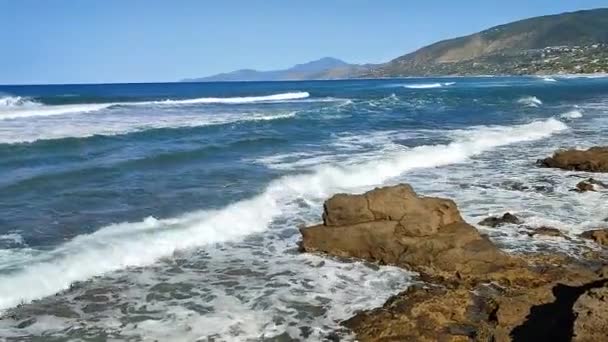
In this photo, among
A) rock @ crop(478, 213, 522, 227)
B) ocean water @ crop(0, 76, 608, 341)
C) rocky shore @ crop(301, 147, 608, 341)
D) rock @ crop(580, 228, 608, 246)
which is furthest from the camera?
rock @ crop(478, 213, 522, 227)

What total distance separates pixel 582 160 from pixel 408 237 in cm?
1047

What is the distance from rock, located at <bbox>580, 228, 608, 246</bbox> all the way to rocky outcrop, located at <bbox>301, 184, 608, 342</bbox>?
1.84 feet

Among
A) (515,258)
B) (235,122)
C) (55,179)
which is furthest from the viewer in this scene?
(235,122)

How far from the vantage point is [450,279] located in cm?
963

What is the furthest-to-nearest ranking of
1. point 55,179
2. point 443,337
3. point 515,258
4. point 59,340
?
point 55,179
point 515,258
point 59,340
point 443,337

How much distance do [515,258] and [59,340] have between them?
22.5 feet

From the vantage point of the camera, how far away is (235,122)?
3862 cm

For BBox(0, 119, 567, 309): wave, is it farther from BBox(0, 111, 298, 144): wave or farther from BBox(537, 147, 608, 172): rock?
BBox(0, 111, 298, 144): wave

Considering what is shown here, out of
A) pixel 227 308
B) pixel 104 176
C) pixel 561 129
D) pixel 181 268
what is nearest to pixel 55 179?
pixel 104 176

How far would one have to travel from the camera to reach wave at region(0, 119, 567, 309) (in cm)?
1026

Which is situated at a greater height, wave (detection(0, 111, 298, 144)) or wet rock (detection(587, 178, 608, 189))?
wave (detection(0, 111, 298, 144))

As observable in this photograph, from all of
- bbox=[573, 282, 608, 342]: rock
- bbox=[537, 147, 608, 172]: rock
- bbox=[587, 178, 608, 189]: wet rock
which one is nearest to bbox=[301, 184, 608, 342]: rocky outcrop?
bbox=[573, 282, 608, 342]: rock

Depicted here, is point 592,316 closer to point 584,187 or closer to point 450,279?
point 450,279

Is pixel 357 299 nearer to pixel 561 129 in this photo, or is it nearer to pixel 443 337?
pixel 443 337
